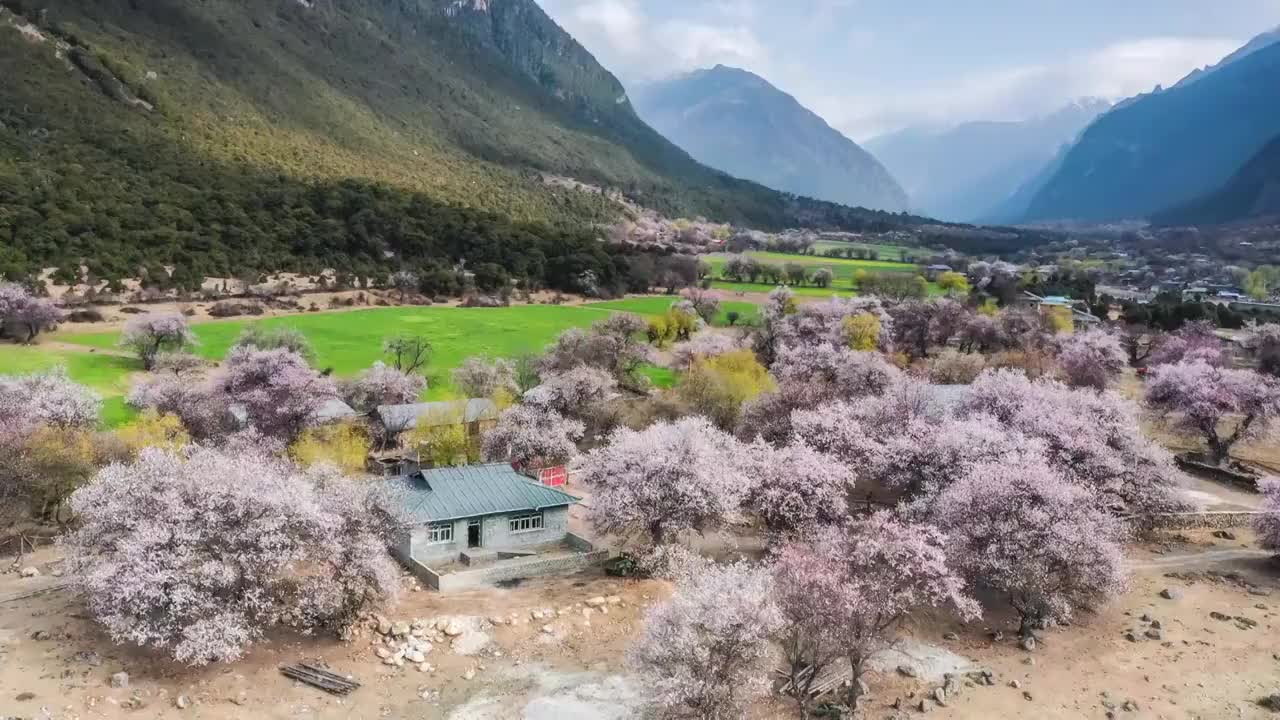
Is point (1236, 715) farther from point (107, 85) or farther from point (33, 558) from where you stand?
point (107, 85)

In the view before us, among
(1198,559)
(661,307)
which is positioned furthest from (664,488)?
(661,307)

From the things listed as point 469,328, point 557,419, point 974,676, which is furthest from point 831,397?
point 469,328

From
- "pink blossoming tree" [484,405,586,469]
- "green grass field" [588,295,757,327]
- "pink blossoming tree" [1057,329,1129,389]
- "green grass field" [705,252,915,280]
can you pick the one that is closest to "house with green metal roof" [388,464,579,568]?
"pink blossoming tree" [484,405,586,469]

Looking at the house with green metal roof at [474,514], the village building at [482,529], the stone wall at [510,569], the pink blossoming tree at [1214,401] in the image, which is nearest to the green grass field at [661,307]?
the pink blossoming tree at [1214,401]

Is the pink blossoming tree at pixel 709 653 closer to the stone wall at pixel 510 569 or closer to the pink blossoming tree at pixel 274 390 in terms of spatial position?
the stone wall at pixel 510 569

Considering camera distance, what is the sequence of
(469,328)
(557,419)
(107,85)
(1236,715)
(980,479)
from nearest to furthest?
(1236,715)
(980,479)
(557,419)
(469,328)
(107,85)

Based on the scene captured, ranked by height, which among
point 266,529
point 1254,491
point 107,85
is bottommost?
point 1254,491
